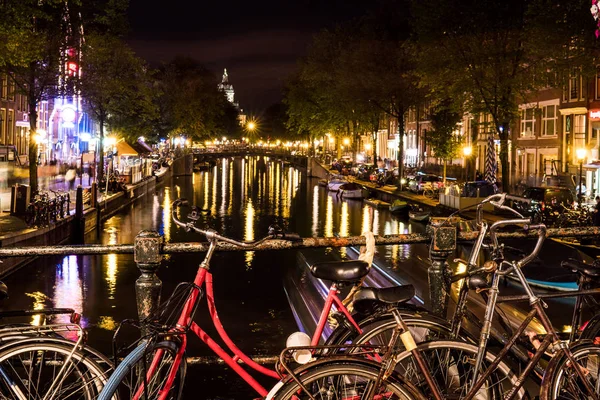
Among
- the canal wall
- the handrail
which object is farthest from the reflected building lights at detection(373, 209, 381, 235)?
the handrail

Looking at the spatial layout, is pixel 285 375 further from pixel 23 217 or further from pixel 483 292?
pixel 23 217

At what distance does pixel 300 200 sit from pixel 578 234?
5532 cm

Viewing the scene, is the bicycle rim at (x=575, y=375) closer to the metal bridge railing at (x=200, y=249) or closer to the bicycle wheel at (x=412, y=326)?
the bicycle wheel at (x=412, y=326)

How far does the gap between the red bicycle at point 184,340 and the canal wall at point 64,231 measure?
8.31 m

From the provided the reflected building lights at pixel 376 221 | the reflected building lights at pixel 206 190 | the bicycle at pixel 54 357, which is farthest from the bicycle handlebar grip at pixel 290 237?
the reflected building lights at pixel 206 190

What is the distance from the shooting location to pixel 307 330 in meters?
12.7

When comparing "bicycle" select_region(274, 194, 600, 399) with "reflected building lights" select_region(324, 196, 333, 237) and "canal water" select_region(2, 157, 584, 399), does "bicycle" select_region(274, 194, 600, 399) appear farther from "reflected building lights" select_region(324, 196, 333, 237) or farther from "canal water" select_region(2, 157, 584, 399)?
"reflected building lights" select_region(324, 196, 333, 237)

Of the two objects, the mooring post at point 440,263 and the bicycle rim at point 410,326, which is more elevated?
the mooring post at point 440,263

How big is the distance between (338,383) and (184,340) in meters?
0.97

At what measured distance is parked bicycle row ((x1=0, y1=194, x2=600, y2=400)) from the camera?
4344mm

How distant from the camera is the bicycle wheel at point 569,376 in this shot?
479 cm

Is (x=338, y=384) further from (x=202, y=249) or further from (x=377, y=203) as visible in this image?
(x=377, y=203)

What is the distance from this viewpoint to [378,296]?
15.9 ft

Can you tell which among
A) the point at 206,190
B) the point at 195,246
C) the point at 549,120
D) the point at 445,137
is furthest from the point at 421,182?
the point at 195,246
